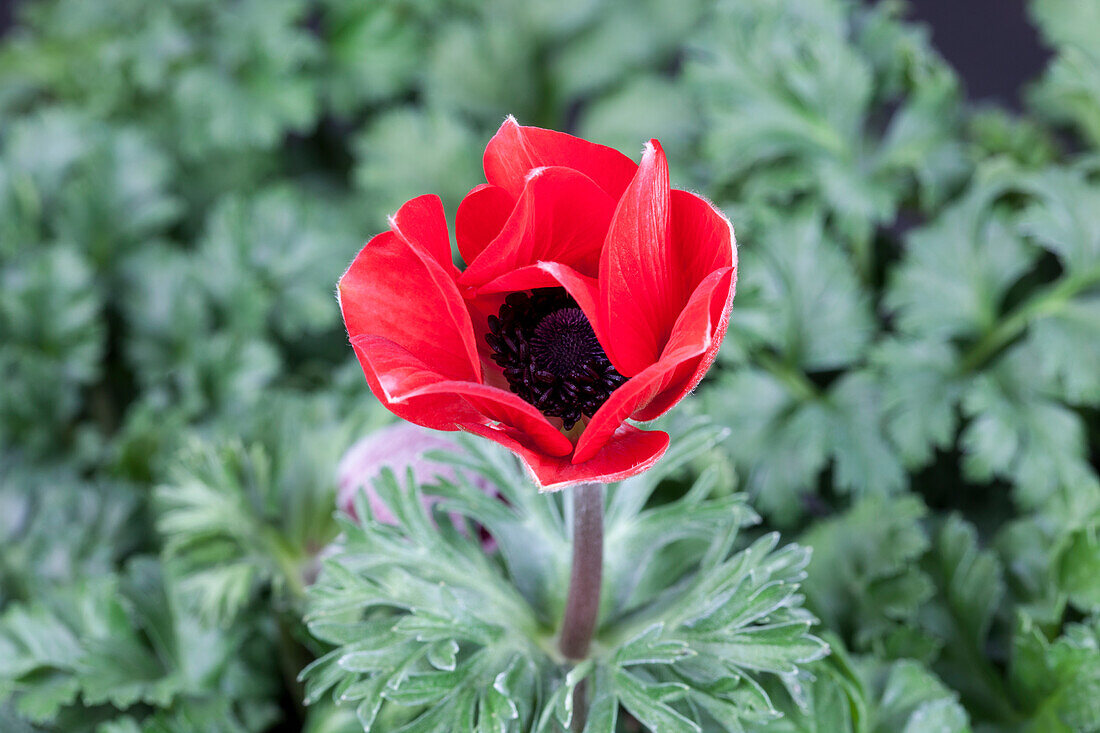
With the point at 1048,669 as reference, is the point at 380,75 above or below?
above

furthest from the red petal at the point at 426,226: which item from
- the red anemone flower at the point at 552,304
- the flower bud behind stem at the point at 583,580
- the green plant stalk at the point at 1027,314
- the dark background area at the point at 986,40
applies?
the dark background area at the point at 986,40

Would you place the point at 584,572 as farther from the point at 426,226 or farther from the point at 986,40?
the point at 986,40

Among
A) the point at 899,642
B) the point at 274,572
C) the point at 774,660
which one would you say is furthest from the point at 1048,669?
the point at 274,572

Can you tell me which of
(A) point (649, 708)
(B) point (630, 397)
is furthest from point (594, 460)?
(A) point (649, 708)

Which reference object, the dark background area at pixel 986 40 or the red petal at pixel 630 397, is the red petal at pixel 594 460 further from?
the dark background area at pixel 986 40

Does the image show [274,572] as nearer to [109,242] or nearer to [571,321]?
[571,321]

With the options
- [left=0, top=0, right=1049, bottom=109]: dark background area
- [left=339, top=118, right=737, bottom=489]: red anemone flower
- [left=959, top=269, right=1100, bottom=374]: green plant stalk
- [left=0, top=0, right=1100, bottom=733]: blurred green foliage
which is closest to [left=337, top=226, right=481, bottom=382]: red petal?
[left=339, top=118, right=737, bottom=489]: red anemone flower
